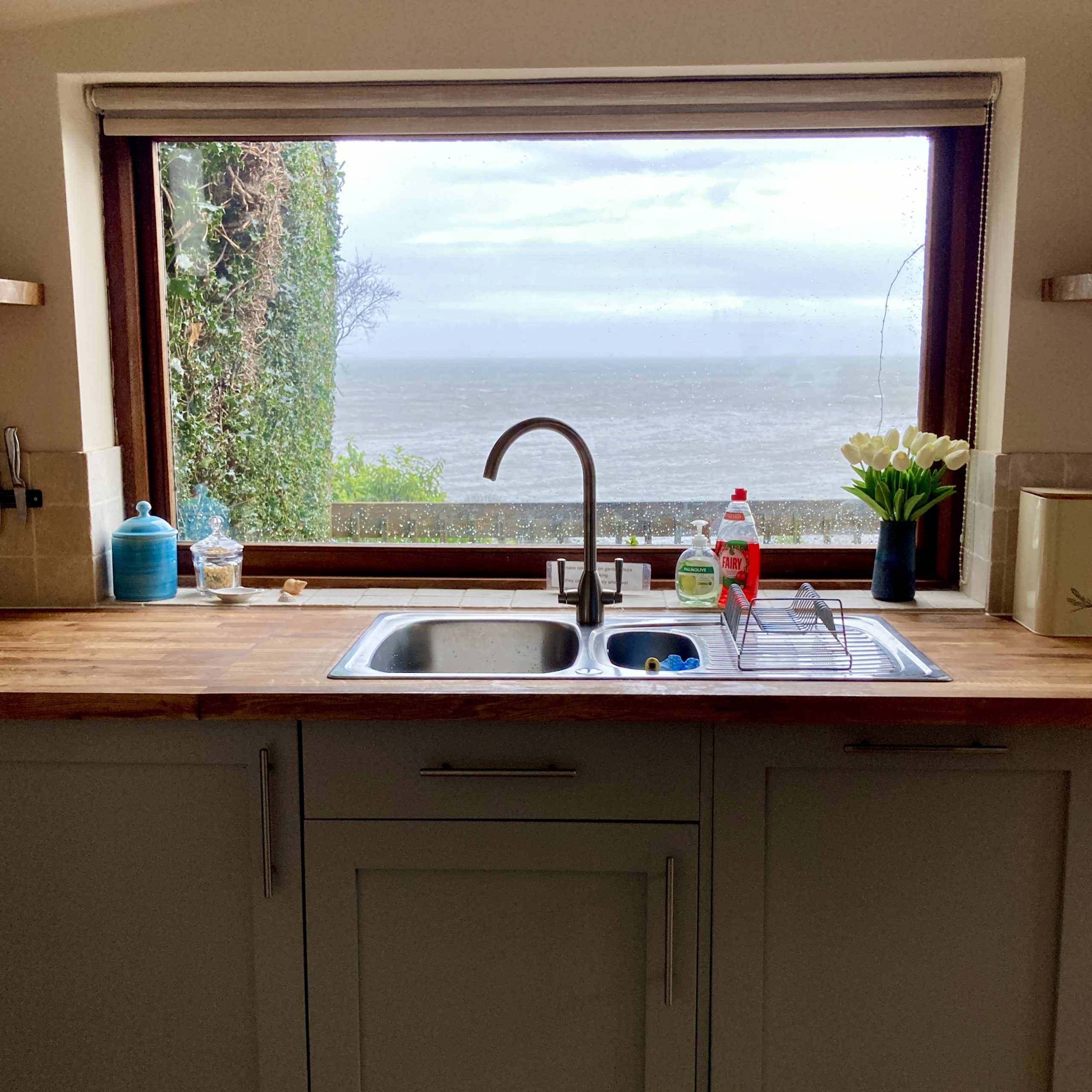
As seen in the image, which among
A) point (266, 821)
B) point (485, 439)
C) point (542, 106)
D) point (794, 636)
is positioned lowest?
point (266, 821)

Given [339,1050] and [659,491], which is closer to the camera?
[339,1050]

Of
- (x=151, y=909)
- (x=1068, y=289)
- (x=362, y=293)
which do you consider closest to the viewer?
(x=151, y=909)

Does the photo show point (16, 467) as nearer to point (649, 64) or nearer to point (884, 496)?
point (649, 64)

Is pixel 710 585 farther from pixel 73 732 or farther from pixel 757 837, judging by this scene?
pixel 73 732

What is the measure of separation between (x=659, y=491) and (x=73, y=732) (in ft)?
4.30

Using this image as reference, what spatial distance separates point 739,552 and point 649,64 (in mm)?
975

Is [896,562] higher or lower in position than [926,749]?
higher

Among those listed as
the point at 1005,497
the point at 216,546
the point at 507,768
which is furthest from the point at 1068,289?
the point at 216,546

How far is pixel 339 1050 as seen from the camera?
1.80 m

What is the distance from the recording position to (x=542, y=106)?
2.30 meters

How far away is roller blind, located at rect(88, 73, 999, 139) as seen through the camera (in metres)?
2.24

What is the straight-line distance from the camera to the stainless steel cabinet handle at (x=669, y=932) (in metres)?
1.73

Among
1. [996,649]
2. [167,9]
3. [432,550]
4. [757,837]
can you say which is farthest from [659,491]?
[167,9]

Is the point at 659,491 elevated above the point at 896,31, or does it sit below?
below
